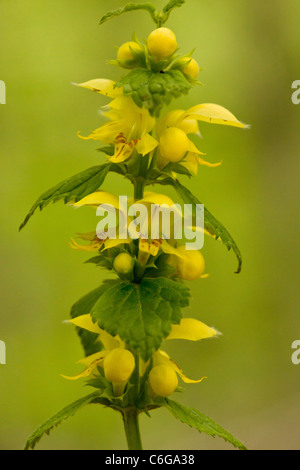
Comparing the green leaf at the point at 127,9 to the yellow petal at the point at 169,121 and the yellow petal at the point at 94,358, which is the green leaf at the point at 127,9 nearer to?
the yellow petal at the point at 169,121

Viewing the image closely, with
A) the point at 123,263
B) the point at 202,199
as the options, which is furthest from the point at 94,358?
the point at 202,199

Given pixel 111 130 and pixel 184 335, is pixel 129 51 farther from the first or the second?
pixel 184 335

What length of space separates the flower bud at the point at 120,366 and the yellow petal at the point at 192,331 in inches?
3.6

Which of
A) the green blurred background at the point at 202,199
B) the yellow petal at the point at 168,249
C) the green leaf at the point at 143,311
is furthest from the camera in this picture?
the green blurred background at the point at 202,199

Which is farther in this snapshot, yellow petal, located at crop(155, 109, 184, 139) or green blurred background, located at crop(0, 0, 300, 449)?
green blurred background, located at crop(0, 0, 300, 449)

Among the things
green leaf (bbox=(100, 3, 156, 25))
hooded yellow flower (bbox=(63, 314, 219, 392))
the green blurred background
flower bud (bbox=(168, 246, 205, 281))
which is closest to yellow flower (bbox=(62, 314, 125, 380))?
hooded yellow flower (bbox=(63, 314, 219, 392))

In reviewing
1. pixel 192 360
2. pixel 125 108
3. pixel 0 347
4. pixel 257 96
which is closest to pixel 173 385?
pixel 125 108

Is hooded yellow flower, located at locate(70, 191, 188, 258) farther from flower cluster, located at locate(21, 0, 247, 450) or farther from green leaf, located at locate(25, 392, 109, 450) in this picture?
green leaf, located at locate(25, 392, 109, 450)

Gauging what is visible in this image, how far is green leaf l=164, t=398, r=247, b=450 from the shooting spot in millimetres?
641

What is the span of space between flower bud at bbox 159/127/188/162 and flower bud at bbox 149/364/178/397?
24cm

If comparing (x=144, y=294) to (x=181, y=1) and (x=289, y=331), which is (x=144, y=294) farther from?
(x=289, y=331)

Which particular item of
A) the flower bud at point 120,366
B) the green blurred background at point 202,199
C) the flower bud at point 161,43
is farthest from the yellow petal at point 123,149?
the green blurred background at point 202,199

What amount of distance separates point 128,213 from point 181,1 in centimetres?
24

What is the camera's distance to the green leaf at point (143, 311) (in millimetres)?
547
